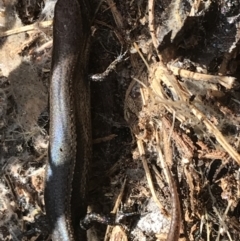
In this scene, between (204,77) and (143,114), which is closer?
(204,77)

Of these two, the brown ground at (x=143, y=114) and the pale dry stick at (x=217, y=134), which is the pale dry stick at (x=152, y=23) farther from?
the pale dry stick at (x=217, y=134)

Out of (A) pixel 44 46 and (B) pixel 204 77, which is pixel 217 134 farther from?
(A) pixel 44 46

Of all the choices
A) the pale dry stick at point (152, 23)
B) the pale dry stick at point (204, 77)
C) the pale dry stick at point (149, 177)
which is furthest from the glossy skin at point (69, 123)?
the pale dry stick at point (204, 77)

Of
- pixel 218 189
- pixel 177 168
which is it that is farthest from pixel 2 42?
pixel 218 189

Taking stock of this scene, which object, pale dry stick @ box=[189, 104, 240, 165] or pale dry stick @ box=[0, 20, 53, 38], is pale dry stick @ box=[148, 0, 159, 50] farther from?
pale dry stick @ box=[0, 20, 53, 38]

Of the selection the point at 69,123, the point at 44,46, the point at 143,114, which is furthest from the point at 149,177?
the point at 44,46
